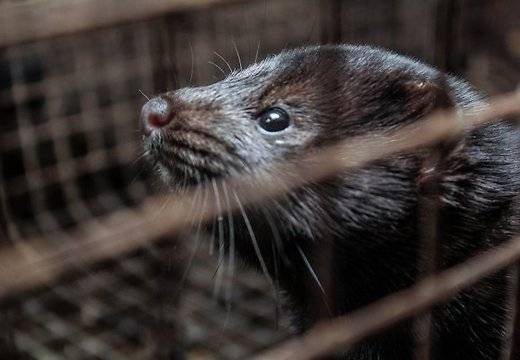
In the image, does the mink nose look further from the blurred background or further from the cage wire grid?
the cage wire grid

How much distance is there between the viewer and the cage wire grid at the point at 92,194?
1.79 meters

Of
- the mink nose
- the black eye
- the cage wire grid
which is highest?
the mink nose

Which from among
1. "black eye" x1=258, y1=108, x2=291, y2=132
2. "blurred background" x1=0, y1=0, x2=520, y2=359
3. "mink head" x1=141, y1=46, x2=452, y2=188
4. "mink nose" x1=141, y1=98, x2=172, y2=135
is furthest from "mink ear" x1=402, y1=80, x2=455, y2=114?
"blurred background" x1=0, y1=0, x2=520, y2=359

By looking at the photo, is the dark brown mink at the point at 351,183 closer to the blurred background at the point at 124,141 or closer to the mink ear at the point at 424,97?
the mink ear at the point at 424,97

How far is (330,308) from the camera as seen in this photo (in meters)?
1.06

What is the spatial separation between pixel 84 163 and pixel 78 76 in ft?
0.91

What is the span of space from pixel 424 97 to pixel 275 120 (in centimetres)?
20

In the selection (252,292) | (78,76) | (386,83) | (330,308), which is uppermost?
(386,83)

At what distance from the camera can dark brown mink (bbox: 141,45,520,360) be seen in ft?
3.16

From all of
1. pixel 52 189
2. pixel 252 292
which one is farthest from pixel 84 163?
pixel 252 292

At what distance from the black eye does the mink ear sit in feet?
0.55

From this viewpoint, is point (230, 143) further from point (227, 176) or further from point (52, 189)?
point (52, 189)

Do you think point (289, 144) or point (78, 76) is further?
point (78, 76)

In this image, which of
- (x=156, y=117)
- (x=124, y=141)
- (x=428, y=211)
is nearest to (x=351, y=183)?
(x=428, y=211)
